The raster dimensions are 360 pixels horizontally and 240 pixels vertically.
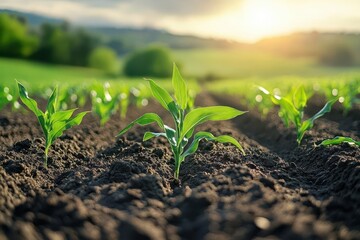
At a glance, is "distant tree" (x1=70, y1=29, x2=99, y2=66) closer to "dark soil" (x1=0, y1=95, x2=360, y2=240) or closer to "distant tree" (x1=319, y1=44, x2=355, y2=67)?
"distant tree" (x1=319, y1=44, x2=355, y2=67)

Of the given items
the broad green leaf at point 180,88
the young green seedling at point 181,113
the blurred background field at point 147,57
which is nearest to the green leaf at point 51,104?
the young green seedling at point 181,113

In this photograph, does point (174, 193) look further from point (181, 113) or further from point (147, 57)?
point (147, 57)

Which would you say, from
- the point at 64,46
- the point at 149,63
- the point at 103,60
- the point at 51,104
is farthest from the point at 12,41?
the point at 51,104

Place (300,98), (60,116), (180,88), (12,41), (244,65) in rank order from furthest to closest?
(244,65) < (12,41) < (300,98) < (60,116) < (180,88)

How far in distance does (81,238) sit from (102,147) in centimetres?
313

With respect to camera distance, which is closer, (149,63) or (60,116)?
(60,116)

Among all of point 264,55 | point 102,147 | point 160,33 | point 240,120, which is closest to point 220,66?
point 264,55

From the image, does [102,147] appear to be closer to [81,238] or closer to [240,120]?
[81,238]

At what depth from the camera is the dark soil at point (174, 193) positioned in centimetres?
193

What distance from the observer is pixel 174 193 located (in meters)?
2.93

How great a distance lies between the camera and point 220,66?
6172cm

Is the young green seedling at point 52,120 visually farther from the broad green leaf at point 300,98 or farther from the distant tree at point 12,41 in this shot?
the distant tree at point 12,41

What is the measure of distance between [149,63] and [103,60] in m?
6.86

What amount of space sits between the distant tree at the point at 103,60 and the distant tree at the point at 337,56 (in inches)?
1096
